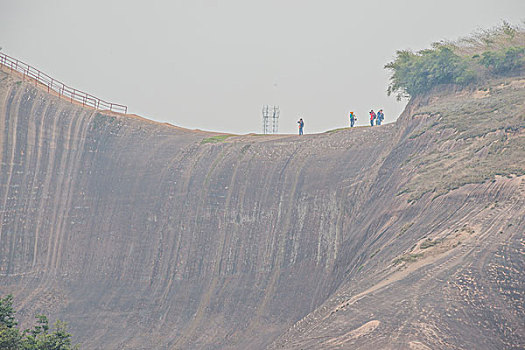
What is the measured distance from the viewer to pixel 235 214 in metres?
39.1

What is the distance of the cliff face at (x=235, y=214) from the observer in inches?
1008

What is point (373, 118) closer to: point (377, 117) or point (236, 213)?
point (377, 117)

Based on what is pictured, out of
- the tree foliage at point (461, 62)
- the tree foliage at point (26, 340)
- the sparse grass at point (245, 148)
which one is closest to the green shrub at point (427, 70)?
the tree foliage at point (461, 62)

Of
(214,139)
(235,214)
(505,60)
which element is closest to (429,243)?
(235,214)

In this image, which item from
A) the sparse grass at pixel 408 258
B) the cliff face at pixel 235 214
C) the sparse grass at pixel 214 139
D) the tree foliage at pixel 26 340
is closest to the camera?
the tree foliage at pixel 26 340

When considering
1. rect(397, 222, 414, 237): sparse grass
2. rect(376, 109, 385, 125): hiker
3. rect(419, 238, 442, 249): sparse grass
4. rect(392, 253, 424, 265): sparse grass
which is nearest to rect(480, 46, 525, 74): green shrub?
rect(376, 109, 385, 125): hiker

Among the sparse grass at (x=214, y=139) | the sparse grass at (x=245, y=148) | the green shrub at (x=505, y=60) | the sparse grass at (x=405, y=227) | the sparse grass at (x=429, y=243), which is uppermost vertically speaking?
the green shrub at (x=505, y=60)

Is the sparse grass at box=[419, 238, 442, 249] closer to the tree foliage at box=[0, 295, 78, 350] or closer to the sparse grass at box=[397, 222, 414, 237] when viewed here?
the sparse grass at box=[397, 222, 414, 237]

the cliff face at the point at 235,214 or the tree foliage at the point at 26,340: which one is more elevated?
the cliff face at the point at 235,214

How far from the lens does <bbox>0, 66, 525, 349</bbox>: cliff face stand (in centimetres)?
2559

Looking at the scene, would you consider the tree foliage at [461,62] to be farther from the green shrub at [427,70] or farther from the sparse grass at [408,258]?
the sparse grass at [408,258]

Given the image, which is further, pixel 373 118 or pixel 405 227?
pixel 373 118

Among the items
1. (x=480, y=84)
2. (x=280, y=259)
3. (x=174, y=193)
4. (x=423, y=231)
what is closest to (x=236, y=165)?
(x=174, y=193)

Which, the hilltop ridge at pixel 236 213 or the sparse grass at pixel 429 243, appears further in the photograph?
the hilltop ridge at pixel 236 213
